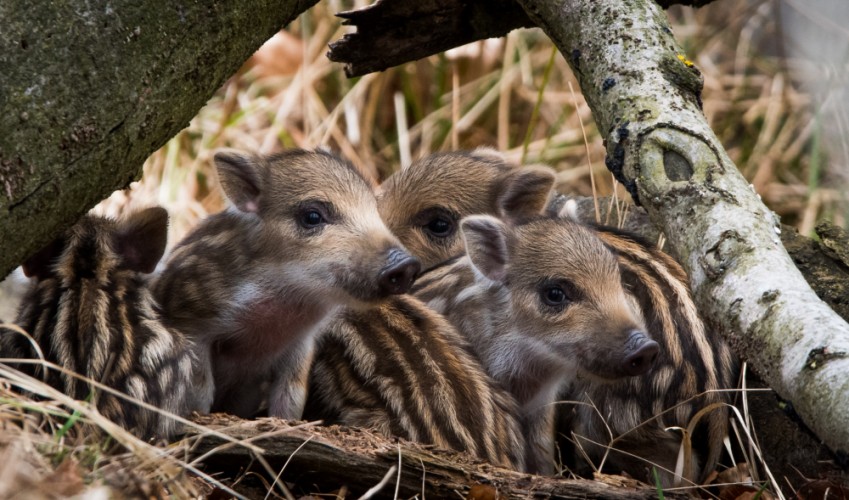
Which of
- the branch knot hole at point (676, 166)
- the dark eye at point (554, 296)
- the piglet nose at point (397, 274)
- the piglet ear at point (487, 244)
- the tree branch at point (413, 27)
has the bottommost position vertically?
the dark eye at point (554, 296)

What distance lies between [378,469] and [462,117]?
527 centimetres

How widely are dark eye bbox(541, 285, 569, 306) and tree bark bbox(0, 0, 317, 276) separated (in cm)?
166

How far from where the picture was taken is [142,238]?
408 centimetres

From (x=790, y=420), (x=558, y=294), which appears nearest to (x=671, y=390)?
(x=790, y=420)

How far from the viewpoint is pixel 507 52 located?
849 centimetres

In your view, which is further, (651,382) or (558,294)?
(558,294)

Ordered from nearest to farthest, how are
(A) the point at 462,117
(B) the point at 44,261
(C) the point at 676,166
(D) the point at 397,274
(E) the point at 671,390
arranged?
1. (C) the point at 676,166
2. (B) the point at 44,261
3. (D) the point at 397,274
4. (E) the point at 671,390
5. (A) the point at 462,117

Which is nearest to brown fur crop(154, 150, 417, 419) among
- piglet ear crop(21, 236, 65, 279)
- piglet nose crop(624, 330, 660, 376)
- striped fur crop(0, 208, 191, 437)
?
striped fur crop(0, 208, 191, 437)

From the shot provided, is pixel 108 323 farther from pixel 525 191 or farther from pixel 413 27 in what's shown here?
pixel 525 191

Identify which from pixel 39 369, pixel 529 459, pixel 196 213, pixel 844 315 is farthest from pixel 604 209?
pixel 39 369

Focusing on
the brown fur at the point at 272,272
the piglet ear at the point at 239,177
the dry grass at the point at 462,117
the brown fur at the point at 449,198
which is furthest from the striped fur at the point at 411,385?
the dry grass at the point at 462,117

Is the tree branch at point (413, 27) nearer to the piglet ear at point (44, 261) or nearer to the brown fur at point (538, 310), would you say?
the brown fur at point (538, 310)

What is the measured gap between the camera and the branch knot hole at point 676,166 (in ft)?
11.2

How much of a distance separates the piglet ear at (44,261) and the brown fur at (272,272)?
45cm
